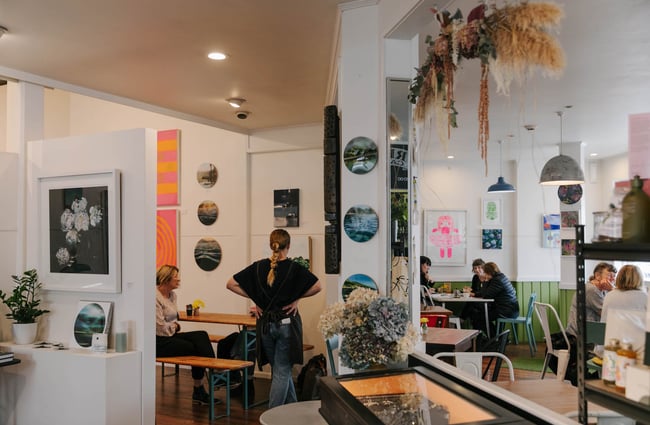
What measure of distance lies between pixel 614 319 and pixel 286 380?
3489mm

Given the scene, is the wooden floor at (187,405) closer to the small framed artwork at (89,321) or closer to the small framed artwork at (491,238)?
Answer: the small framed artwork at (89,321)

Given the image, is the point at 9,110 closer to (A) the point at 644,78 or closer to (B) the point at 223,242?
(B) the point at 223,242

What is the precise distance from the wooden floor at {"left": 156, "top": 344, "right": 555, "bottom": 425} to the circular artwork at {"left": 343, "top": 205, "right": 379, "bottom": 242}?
252 cm

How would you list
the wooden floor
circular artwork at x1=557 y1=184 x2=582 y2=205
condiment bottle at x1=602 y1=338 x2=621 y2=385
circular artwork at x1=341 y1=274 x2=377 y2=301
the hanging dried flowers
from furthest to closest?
circular artwork at x1=557 y1=184 x2=582 y2=205 → the wooden floor → circular artwork at x1=341 y1=274 x2=377 y2=301 → the hanging dried flowers → condiment bottle at x1=602 y1=338 x2=621 y2=385

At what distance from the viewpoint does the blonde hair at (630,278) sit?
4516mm

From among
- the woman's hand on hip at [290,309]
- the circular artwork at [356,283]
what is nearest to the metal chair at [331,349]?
the circular artwork at [356,283]

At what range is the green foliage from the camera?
13.8 ft

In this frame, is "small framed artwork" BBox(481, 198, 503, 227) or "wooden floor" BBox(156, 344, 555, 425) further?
"small framed artwork" BBox(481, 198, 503, 227)

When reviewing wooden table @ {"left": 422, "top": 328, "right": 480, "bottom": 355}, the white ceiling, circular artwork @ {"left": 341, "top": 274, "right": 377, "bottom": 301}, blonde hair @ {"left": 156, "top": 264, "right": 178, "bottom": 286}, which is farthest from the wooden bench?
the white ceiling

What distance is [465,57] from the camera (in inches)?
92.2

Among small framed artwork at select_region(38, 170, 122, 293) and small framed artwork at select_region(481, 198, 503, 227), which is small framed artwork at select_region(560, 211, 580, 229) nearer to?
small framed artwork at select_region(481, 198, 503, 227)

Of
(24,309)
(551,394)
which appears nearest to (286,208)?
(24,309)

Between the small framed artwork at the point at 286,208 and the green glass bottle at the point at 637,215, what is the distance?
17.7ft

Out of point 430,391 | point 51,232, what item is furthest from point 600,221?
point 51,232
